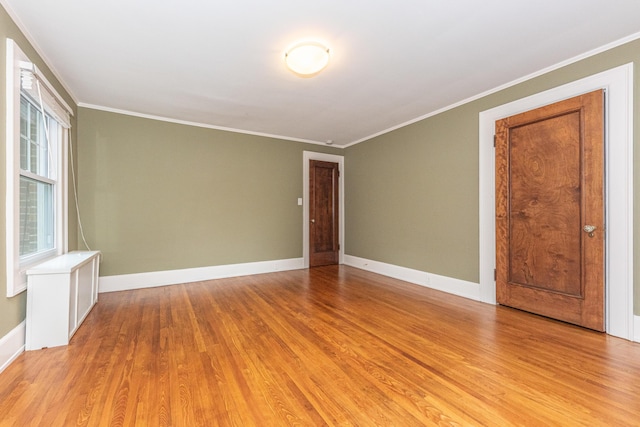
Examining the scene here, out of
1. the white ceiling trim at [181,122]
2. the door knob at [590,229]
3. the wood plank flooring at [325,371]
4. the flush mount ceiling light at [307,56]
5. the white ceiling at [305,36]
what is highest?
the white ceiling at [305,36]

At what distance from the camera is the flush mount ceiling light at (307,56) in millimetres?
2340

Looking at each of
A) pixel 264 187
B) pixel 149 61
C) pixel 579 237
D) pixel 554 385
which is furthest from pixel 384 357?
pixel 264 187

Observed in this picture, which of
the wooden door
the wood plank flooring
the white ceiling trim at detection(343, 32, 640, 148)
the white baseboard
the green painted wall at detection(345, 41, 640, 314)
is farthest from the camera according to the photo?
the wooden door

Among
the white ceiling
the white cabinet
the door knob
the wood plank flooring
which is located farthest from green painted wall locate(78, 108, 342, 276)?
the door knob

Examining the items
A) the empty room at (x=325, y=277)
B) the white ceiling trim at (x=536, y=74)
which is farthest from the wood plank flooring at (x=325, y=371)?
the white ceiling trim at (x=536, y=74)

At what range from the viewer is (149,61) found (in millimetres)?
2639

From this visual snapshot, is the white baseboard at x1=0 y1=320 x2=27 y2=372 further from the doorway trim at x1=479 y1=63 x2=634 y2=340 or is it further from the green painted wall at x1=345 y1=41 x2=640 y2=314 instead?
the doorway trim at x1=479 y1=63 x2=634 y2=340

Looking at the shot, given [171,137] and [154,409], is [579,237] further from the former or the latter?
[171,137]

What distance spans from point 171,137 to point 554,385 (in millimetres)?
4945

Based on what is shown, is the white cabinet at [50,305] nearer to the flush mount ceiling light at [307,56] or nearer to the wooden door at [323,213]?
the flush mount ceiling light at [307,56]

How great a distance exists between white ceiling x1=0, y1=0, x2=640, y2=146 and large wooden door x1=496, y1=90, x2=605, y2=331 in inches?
23.4

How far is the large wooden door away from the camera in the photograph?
2.49 metres

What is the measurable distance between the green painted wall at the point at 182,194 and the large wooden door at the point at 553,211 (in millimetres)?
3350

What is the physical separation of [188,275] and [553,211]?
4669mm
